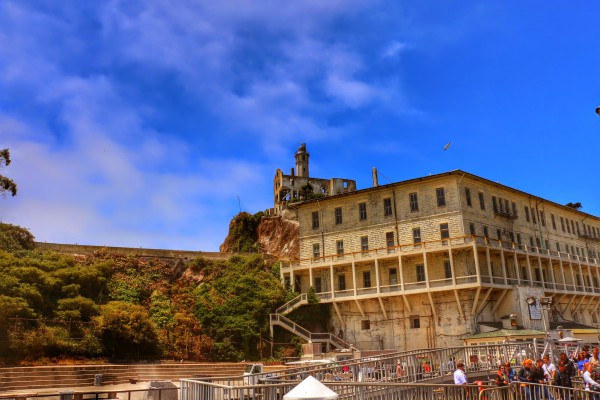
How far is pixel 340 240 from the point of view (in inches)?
1821

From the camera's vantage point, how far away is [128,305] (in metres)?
34.1

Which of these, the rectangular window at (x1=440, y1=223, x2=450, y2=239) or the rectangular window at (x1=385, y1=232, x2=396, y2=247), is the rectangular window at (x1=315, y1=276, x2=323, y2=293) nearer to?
the rectangular window at (x1=385, y1=232, x2=396, y2=247)

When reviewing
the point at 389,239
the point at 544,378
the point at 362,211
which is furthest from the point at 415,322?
the point at 544,378

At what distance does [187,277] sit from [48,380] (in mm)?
19242

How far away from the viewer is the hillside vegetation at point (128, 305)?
2988 centimetres

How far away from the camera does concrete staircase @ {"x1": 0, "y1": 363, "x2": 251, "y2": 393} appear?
82.2 feet

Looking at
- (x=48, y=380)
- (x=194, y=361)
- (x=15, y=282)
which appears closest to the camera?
(x=48, y=380)

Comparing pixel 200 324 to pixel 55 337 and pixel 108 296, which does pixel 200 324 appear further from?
pixel 55 337

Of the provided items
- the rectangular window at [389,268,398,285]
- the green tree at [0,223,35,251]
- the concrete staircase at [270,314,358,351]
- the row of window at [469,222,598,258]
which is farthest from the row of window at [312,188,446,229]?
the green tree at [0,223,35,251]

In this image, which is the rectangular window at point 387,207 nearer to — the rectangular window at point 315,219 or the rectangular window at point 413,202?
the rectangular window at point 413,202

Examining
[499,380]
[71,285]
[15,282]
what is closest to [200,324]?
[71,285]

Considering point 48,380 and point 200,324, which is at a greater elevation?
point 200,324

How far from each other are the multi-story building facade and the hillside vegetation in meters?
5.03

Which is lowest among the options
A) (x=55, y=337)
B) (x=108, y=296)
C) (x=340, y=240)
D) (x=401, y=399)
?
(x=401, y=399)
